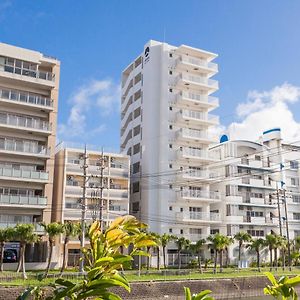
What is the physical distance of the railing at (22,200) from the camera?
44.4 meters

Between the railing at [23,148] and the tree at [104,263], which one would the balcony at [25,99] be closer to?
the railing at [23,148]

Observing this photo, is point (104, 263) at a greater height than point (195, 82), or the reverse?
point (195, 82)

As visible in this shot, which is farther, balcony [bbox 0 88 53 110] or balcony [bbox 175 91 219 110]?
balcony [bbox 175 91 219 110]

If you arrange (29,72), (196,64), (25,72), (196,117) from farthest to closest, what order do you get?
(196,64), (196,117), (29,72), (25,72)

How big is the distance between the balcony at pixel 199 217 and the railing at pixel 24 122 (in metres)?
20.9

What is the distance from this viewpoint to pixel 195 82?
6159cm

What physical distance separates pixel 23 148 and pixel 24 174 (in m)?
3.09

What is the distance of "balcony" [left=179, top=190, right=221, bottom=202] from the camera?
57.3 m

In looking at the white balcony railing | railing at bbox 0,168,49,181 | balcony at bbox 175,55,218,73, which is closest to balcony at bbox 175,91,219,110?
the white balcony railing

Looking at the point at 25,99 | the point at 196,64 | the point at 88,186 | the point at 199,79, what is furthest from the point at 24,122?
the point at 199,79

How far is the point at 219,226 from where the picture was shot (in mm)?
60688

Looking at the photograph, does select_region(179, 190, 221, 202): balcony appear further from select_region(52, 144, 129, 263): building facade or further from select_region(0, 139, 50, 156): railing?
select_region(0, 139, 50, 156): railing

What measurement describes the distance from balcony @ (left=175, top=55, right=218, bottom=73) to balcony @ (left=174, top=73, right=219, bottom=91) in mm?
1330

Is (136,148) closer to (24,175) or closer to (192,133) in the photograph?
(192,133)
